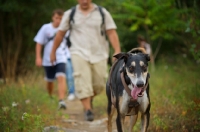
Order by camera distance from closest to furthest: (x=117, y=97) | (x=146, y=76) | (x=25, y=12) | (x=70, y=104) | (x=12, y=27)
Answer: (x=146, y=76) → (x=117, y=97) → (x=70, y=104) → (x=25, y=12) → (x=12, y=27)

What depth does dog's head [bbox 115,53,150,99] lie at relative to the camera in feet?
17.5

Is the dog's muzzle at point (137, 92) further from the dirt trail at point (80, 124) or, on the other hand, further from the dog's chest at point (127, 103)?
the dirt trail at point (80, 124)

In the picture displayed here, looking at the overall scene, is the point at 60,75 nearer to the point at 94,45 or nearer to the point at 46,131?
the point at 94,45

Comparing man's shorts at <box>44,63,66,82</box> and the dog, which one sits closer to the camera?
the dog

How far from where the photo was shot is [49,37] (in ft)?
36.4

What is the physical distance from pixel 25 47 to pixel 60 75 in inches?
292

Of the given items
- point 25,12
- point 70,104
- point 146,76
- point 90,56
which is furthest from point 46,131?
point 25,12

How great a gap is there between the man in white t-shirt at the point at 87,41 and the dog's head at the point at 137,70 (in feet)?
10.6

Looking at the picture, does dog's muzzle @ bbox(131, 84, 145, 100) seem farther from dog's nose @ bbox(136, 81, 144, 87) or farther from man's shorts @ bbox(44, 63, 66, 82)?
man's shorts @ bbox(44, 63, 66, 82)

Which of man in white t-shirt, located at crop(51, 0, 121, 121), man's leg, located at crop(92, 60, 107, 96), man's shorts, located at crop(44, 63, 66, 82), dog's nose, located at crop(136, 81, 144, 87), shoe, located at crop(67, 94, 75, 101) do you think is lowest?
shoe, located at crop(67, 94, 75, 101)

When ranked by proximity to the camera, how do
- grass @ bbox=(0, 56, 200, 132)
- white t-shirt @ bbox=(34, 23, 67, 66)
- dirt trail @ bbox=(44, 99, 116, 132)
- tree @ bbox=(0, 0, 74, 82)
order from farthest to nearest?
tree @ bbox=(0, 0, 74, 82) → white t-shirt @ bbox=(34, 23, 67, 66) → dirt trail @ bbox=(44, 99, 116, 132) → grass @ bbox=(0, 56, 200, 132)

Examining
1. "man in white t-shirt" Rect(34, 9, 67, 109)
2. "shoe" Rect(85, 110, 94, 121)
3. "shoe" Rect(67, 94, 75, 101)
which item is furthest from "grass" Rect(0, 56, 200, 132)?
"shoe" Rect(67, 94, 75, 101)

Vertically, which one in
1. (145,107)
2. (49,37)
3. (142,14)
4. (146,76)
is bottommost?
(142,14)

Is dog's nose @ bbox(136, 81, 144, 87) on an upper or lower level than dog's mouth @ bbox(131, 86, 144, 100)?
upper
